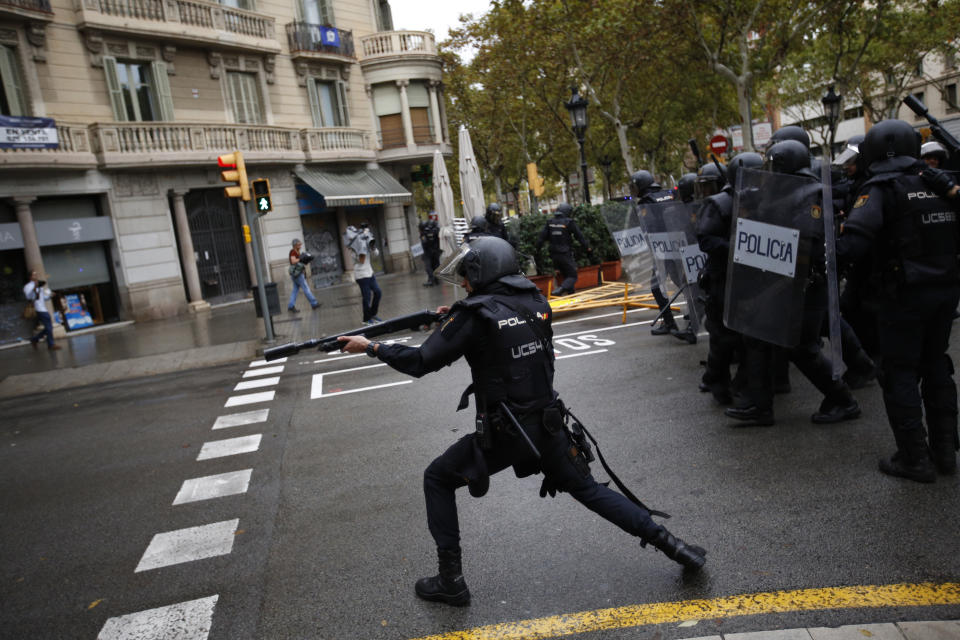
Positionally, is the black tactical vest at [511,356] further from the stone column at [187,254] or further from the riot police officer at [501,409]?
the stone column at [187,254]

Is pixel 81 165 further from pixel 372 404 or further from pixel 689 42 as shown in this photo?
pixel 689 42

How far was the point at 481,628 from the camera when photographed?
323 centimetres

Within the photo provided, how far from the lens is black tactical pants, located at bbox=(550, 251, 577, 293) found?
42.0 ft

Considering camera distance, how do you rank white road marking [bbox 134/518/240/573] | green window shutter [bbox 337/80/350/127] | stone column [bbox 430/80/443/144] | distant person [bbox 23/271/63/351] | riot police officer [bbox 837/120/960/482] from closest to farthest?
riot police officer [bbox 837/120/960/482] → white road marking [bbox 134/518/240/573] → distant person [bbox 23/271/63/351] → green window shutter [bbox 337/80/350/127] → stone column [bbox 430/80/443/144]

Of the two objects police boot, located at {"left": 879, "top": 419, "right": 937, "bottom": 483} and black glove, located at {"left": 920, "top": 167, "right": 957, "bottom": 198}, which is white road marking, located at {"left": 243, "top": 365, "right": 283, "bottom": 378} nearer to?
police boot, located at {"left": 879, "top": 419, "right": 937, "bottom": 483}

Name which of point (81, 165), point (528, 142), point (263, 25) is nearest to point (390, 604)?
point (81, 165)

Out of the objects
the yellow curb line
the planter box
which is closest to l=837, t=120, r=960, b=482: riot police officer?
the yellow curb line

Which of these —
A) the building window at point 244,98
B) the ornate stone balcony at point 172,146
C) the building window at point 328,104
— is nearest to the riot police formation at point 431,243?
the ornate stone balcony at point 172,146

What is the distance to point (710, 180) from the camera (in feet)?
22.0

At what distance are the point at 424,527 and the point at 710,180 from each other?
13.8ft

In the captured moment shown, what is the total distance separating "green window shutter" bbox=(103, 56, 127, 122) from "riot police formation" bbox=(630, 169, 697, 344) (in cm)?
1595

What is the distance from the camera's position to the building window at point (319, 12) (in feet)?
82.8

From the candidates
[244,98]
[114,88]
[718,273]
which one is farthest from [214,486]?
[244,98]

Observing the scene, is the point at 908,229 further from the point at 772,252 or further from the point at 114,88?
the point at 114,88
